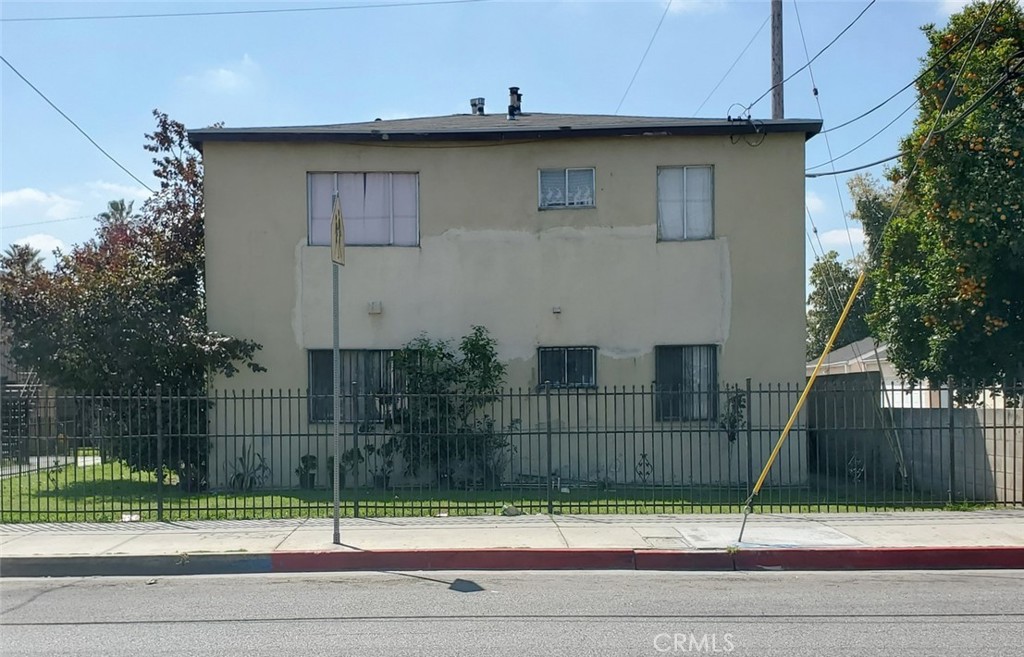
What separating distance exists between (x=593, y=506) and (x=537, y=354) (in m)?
3.91

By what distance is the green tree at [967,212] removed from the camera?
14.2m

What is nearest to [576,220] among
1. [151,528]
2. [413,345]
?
[413,345]

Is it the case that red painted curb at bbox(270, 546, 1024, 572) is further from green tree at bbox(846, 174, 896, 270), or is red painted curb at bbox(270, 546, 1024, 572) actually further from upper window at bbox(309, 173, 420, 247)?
green tree at bbox(846, 174, 896, 270)

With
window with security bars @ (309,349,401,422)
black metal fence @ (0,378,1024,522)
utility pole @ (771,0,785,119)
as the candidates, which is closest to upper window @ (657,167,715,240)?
black metal fence @ (0,378,1024,522)

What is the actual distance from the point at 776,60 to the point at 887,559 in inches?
522

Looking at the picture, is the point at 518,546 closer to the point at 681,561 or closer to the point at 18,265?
the point at 681,561

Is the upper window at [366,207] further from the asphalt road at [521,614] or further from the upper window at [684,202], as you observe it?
the asphalt road at [521,614]

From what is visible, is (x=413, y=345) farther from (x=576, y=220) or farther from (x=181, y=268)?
(x=181, y=268)

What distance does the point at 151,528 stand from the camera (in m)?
11.0

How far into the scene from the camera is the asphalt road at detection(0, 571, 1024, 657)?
6.35m

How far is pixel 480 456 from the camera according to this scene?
15195mm
